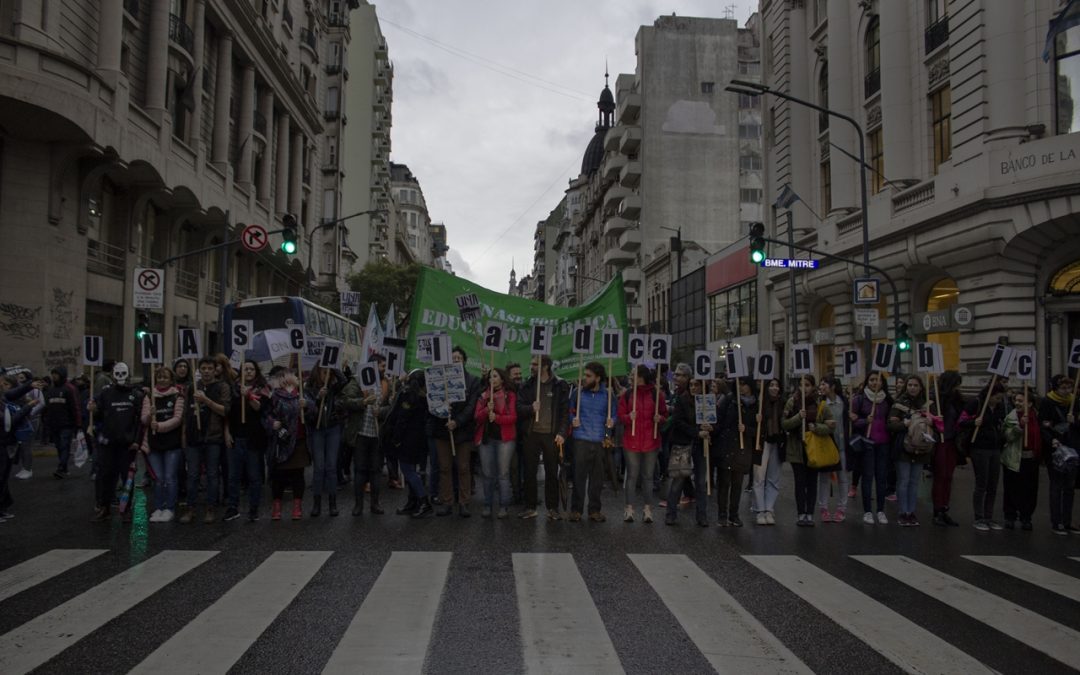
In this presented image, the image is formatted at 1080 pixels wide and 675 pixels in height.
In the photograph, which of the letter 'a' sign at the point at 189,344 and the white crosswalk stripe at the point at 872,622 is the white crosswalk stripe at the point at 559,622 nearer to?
the white crosswalk stripe at the point at 872,622

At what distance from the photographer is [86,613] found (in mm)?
5902

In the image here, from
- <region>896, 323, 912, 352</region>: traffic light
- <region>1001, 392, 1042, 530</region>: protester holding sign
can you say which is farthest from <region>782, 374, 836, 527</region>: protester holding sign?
<region>896, 323, 912, 352</region>: traffic light

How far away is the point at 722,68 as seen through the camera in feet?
206

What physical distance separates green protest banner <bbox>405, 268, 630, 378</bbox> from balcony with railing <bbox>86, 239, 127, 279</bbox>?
14.1 metres

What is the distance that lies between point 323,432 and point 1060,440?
8.96m

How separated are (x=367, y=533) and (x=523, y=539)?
1708 millimetres

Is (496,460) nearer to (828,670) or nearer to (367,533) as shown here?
(367,533)

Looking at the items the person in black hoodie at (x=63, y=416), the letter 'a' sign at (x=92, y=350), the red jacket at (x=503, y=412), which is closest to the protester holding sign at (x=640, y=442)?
the red jacket at (x=503, y=412)

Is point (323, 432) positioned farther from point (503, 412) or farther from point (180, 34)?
point (180, 34)

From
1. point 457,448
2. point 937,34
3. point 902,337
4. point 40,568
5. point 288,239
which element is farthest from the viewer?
point 937,34

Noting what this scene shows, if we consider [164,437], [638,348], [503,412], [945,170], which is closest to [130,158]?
[164,437]

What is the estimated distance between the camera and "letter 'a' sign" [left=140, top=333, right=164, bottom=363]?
11.1 m

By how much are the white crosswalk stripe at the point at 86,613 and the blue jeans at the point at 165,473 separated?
7.37ft

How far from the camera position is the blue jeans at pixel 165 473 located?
32.6ft
